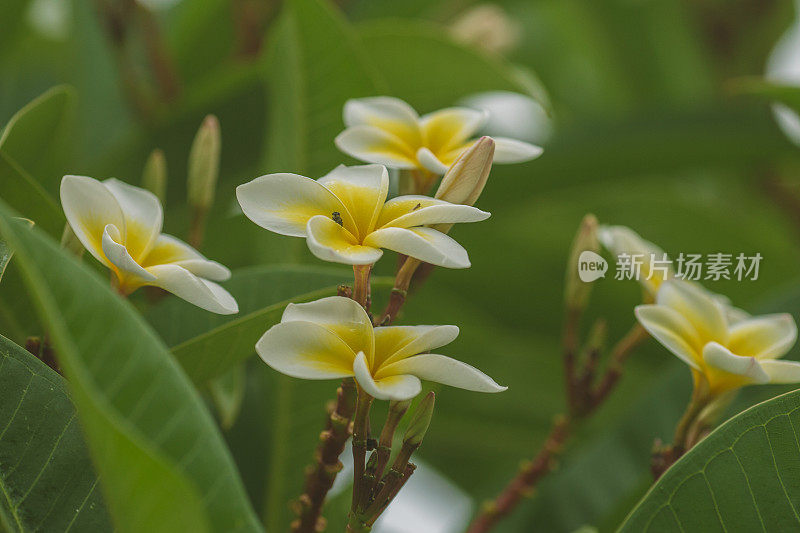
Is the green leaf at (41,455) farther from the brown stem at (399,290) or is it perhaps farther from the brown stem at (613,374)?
the brown stem at (613,374)

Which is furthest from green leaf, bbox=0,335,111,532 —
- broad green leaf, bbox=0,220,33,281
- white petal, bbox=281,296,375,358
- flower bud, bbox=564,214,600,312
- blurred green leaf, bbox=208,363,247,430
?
flower bud, bbox=564,214,600,312

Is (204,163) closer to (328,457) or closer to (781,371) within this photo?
(328,457)

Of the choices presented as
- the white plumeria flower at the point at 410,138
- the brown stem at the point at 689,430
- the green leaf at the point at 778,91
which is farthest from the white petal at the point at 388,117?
the green leaf at the point at 778,91

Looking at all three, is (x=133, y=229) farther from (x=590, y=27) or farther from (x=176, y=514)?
(x=590, y=27)

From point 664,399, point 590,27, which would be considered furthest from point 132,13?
point 590,27

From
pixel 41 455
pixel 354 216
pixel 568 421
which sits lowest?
pixel 41 455

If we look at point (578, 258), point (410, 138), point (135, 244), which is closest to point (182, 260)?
point (135, 244)
